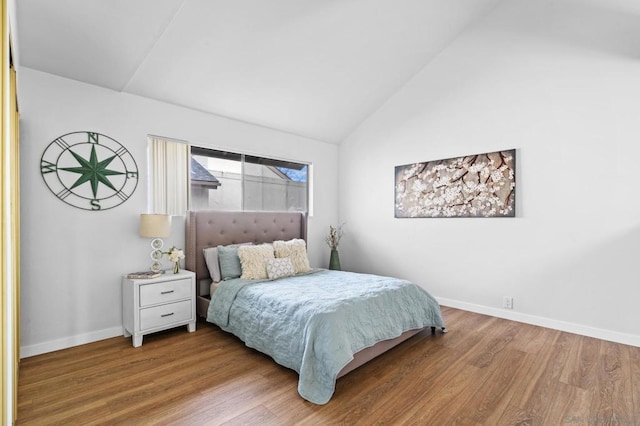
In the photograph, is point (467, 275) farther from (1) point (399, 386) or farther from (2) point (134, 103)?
(2) point (134, 103)

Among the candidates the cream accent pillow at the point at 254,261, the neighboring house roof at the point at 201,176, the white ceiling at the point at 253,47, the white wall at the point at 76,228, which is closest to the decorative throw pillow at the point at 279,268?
the cream accent pillow at the point at 254,261

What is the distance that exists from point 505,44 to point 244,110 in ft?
10.2

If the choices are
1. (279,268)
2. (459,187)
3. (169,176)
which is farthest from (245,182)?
(459,187)

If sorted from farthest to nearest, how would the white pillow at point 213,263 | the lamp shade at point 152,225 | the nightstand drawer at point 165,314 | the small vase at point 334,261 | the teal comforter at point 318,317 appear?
the small vase at point 334,261 < the white pillow at point 213,263 < the lamp shade at point 152,225 < the nightstand drawer at point 165,314 < the teal comforter at point 318,317

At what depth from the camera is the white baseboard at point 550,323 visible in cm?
298

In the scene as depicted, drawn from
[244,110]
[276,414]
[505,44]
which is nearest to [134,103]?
[244,110]

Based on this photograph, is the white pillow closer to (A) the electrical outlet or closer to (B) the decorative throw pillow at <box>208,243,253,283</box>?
(B) the decorative throw pillow at <box>208,243,253,283</box>

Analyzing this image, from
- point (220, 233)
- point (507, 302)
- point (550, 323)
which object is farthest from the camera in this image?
point (220, 233)

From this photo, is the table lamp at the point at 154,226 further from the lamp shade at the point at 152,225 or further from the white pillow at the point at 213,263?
the white pillow at the point at 213,263

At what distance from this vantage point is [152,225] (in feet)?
10.0

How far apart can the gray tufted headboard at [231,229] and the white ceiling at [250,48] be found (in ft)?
4.06

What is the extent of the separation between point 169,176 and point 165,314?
4.69 feet

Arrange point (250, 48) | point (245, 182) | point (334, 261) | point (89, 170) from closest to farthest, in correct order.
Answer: point (89, 170), point (250, 48), point (245, 182), point (334, 261)

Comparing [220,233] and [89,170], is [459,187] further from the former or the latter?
[89,170]
